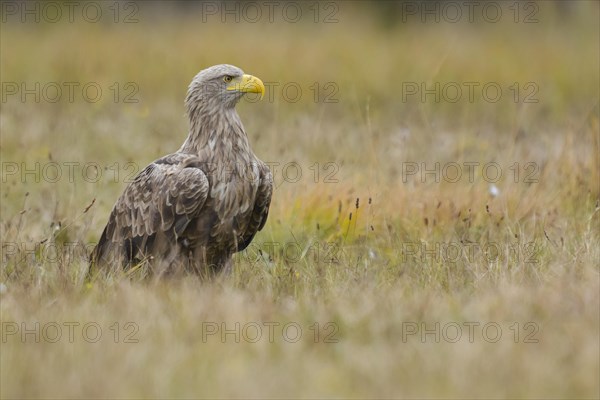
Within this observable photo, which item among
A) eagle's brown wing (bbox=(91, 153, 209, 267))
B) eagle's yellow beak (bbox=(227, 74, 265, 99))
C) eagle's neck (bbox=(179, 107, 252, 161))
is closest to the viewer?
eagle's brown wing (bbox=(91, 153, 209, 267))

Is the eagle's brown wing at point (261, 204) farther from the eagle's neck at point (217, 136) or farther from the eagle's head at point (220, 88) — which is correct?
the eagle's head at point (220, 88)

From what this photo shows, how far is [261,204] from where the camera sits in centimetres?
590

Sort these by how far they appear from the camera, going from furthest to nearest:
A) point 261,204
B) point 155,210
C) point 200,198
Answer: point 261,204 < point 155,210 < point 200,198

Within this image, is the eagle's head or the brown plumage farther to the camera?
the eagle's head

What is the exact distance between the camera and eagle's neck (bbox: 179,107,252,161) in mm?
5781

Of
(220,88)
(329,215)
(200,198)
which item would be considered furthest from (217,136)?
(329,215)

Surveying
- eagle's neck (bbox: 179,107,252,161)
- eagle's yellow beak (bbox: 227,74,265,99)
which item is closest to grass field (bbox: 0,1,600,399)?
eagle's neck (bbox: 179,107,252,161)

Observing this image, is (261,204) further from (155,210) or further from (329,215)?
(329,215)

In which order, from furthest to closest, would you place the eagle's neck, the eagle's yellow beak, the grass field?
the eagle's yellow beak → the eagle's neck → the grass field

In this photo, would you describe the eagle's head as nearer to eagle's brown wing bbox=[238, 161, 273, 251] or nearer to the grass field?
eagle's brown wing bbox=[238, 161, 273, 251]

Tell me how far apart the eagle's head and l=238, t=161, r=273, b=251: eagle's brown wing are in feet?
1.34

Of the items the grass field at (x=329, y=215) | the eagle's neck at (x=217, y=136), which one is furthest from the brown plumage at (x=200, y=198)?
the grass field at (x=329, y=215)

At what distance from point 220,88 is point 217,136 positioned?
12.2 inches

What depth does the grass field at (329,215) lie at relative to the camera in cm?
401
